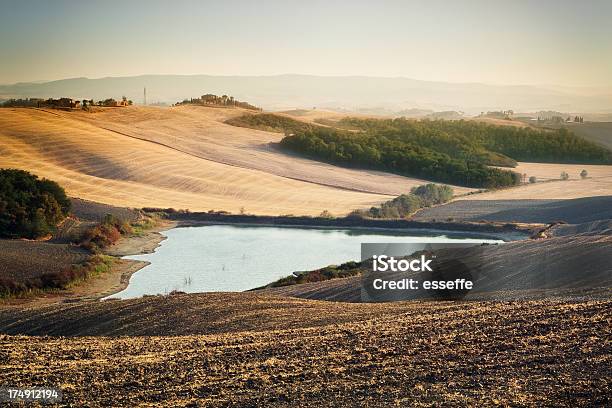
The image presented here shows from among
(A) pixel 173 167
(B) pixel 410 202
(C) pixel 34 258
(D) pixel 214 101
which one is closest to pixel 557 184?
(B) pixel 410 202

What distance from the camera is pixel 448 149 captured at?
64.8 metres

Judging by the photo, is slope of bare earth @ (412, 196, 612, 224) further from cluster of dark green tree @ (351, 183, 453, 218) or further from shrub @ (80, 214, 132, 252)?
shrub @ (80, 214, 132, 252)

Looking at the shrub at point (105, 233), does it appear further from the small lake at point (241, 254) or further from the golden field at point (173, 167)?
the golden field at point (173, 167)

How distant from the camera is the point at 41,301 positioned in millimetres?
20703

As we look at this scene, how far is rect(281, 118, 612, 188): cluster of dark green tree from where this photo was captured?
5297 cm

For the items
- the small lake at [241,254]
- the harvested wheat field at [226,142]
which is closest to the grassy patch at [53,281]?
the small lake at [241,254]

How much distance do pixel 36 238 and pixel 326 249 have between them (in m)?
9.71

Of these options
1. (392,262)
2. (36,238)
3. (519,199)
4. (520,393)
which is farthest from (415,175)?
(520,393)

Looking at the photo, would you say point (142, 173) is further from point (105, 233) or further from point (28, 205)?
point (105, 233)

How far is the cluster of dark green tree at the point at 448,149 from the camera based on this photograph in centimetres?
5297

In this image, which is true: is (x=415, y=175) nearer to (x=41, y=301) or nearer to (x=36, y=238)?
(x=36, y=238)

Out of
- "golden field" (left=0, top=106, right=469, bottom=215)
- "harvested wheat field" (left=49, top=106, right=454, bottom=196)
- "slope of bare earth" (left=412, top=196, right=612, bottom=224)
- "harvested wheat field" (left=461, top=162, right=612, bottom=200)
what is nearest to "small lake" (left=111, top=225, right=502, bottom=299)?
"slope of bare earth" (left=412, top=196, right=612, bottom=224)

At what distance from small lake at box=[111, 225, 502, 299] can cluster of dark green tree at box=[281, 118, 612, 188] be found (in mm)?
18517

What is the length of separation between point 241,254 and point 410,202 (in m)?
13.2
